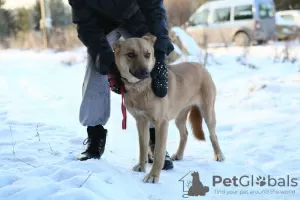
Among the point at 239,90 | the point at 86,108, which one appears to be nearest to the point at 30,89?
the point at 239,90

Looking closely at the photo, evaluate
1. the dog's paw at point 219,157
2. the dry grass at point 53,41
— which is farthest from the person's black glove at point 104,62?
the dry grass at point 53,41

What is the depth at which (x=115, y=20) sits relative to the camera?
335 centimetres

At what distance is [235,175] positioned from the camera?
320cm

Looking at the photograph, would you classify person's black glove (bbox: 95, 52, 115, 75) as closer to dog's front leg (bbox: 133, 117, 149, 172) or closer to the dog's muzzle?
the dog's muzzle

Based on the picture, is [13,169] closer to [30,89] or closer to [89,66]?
[89,66]

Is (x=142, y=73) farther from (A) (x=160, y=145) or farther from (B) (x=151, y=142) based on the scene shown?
(B) (x=151, y=142)

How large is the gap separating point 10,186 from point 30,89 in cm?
565

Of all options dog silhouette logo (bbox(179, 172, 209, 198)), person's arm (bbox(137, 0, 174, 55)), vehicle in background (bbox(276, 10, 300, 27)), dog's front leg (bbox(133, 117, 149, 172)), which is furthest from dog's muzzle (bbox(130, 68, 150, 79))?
vehicle in background (bbox(276, 10, 300, 27))

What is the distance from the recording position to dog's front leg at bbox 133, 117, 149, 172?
333cm

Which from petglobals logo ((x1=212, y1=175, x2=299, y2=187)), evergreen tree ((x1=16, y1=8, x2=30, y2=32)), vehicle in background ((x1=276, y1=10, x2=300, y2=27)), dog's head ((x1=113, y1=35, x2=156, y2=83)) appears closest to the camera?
petglobals logo ((x1=212, y1=175, x2=299, y2=187))

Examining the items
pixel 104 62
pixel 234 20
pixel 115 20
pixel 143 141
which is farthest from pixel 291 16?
pixel 104 62

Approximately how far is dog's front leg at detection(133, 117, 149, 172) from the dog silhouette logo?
0.40 meters

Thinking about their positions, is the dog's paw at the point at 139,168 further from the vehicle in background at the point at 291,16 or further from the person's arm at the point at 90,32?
the vehicle in background at the point at 291,16

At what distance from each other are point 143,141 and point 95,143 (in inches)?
16.8
